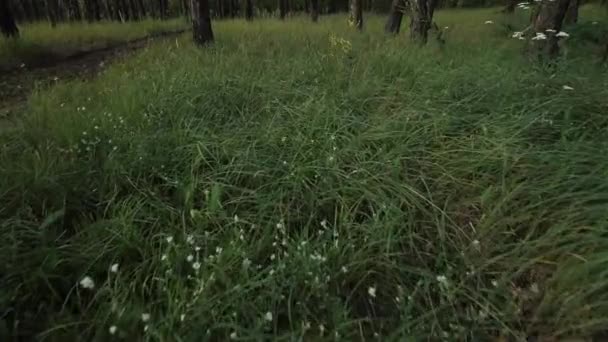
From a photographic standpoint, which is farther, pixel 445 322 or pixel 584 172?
pixel 584 172

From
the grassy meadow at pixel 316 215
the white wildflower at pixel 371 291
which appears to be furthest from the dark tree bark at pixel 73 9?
the white wildflower at pixel 371 291

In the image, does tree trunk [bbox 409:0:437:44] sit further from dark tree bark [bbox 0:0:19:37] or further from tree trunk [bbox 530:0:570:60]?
dark tree bark [bbox 0:0:19:37]

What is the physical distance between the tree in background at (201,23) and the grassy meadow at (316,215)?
4.01 m

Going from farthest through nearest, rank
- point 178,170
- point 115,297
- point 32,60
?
point 32,60 < point 178,170 < point 115,297

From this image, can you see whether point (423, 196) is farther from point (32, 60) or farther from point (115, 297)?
point (32, 60)

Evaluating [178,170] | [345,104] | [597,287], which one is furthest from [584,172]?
[178,170]

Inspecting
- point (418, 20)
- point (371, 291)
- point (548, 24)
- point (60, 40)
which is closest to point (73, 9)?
point (60, 40)

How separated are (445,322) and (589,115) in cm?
246

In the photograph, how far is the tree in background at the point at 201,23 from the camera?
24.4ft

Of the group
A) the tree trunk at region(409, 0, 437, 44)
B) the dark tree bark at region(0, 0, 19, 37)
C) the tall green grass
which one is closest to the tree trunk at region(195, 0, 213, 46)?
the tall green grass

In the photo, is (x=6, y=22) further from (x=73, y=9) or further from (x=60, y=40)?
(x=73, y=9)

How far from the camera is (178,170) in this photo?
9.44 ft

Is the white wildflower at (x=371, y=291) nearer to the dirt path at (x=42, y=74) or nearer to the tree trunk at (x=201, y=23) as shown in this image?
the dirt path at (x=42, y=74)

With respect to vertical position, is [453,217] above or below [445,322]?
above
